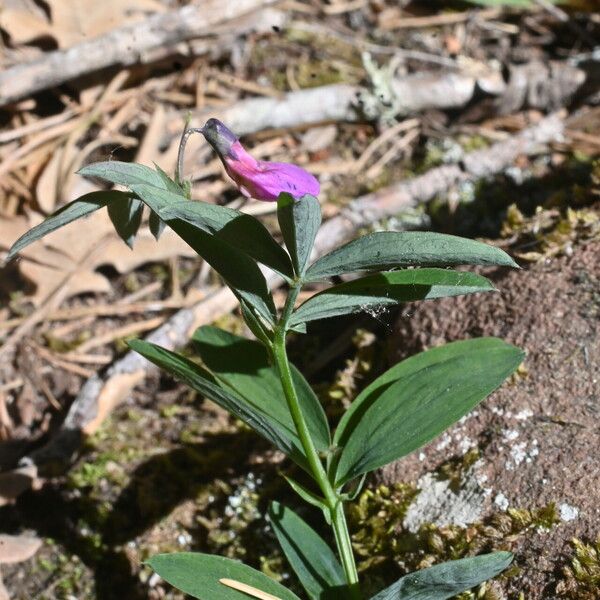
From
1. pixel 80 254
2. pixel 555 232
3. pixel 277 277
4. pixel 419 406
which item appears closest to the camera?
pixel 419 406

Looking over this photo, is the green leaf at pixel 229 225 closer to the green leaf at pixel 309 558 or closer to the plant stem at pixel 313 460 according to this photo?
the plant stem at pixel 313 460

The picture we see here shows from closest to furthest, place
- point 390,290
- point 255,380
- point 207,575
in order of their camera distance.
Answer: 1. point 390,290
2. point 207,575
3. point 255,380

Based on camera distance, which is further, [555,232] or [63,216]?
[555,232]

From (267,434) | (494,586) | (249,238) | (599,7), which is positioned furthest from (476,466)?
(599,7)

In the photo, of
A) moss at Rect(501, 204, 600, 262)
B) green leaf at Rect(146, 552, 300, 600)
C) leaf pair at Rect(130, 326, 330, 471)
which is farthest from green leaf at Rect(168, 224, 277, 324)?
moss at Rect(501, 204, 600, 262)

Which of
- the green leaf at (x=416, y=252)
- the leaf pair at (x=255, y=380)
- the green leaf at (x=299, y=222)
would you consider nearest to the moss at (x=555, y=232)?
the leaf pair at (x=255, y=380)

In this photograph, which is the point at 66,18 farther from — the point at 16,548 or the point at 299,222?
the point at 299,222

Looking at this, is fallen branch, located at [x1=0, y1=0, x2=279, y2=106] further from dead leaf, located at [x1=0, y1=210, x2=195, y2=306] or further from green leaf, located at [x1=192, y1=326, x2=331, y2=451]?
green leaf, located at [x1=192, y1=326, x2=331, y2=451]

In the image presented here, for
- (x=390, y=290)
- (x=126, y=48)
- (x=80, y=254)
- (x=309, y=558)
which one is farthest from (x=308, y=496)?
(x=126, y=48)
